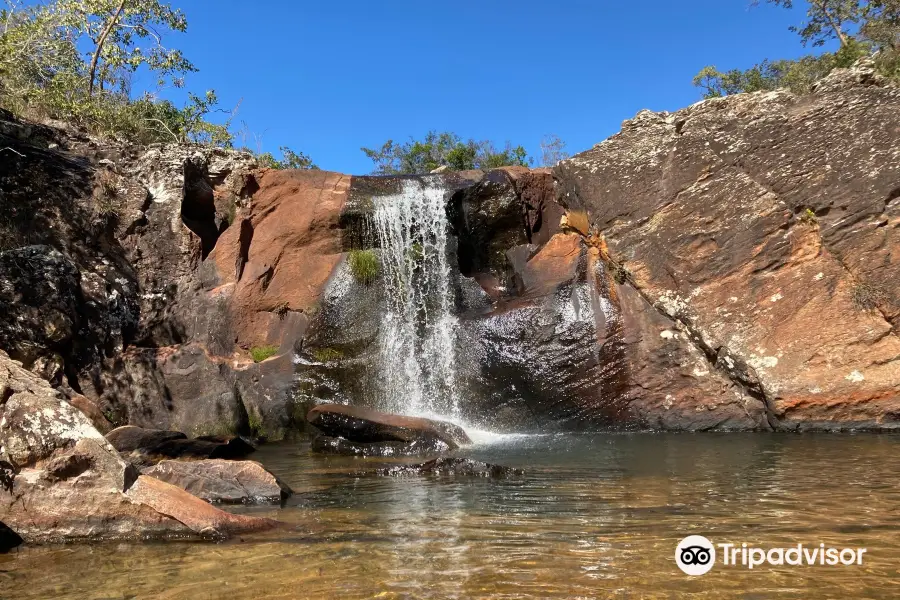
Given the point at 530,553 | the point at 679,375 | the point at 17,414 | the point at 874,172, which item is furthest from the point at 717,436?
the point at 17,414

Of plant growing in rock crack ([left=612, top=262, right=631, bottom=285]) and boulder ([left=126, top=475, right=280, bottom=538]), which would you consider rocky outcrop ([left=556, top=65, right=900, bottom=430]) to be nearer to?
plant growing in rock crack ([left=612, top=262, right=631, bottom=285])

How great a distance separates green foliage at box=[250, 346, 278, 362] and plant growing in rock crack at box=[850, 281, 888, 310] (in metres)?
9.64

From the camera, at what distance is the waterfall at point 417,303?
11469mm

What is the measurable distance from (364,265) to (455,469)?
6.93 metres

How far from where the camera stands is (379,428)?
8.82 m

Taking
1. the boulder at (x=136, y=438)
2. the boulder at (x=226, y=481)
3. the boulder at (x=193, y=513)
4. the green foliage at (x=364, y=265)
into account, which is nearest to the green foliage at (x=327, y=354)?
the green foliage at (x=364, y=265)

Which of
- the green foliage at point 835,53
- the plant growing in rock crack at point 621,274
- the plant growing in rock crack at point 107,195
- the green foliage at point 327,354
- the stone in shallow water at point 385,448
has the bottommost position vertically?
the stone in shallow water at point 385,448

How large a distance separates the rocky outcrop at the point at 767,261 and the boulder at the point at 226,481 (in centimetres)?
643

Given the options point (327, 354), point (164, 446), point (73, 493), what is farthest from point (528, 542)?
point (327, 354)

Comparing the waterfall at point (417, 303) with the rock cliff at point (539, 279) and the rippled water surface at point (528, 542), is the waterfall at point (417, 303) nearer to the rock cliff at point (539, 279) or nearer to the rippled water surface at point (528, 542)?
the rock cliff at point (539, 279)

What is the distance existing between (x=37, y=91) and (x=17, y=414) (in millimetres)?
12682

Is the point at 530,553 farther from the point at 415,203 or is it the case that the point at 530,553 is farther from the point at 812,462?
the point at 415,203

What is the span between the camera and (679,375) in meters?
10.2

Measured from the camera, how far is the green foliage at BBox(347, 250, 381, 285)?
12.8 metres
